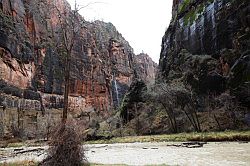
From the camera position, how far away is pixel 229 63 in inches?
2291

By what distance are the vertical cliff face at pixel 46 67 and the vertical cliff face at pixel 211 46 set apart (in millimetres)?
35330

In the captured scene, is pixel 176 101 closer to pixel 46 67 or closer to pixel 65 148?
pixel 65 148

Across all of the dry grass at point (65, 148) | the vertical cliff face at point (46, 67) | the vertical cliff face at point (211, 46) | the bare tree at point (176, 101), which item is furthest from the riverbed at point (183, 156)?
the vertical cliff face at point (46, 67)

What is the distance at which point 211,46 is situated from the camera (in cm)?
6731

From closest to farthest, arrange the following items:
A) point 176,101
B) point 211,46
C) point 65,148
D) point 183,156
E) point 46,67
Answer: point 65,148, point 183,156, point 176,101, point 211,46, point 46,67

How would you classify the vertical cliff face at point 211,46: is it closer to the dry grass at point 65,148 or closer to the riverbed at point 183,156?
the riverbed at point 183,156

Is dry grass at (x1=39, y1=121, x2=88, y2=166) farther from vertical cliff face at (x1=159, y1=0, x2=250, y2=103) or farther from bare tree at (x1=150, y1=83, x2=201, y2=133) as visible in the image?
bare tree at (x1=150, y1=83, x2=201, y2=133)

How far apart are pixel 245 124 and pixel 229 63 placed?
16.9 meters

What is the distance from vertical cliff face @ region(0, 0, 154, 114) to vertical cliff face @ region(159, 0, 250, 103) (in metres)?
35.3

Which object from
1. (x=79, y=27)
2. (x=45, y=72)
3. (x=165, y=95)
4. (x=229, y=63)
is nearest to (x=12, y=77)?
(x=45, y=72)

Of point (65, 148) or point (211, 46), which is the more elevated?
point (211, 46)

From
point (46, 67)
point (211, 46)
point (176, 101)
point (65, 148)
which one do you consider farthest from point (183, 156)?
Result: point (46, 67)

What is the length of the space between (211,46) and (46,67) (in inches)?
4175

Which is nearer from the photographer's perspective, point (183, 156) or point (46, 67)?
point (183, 156)
